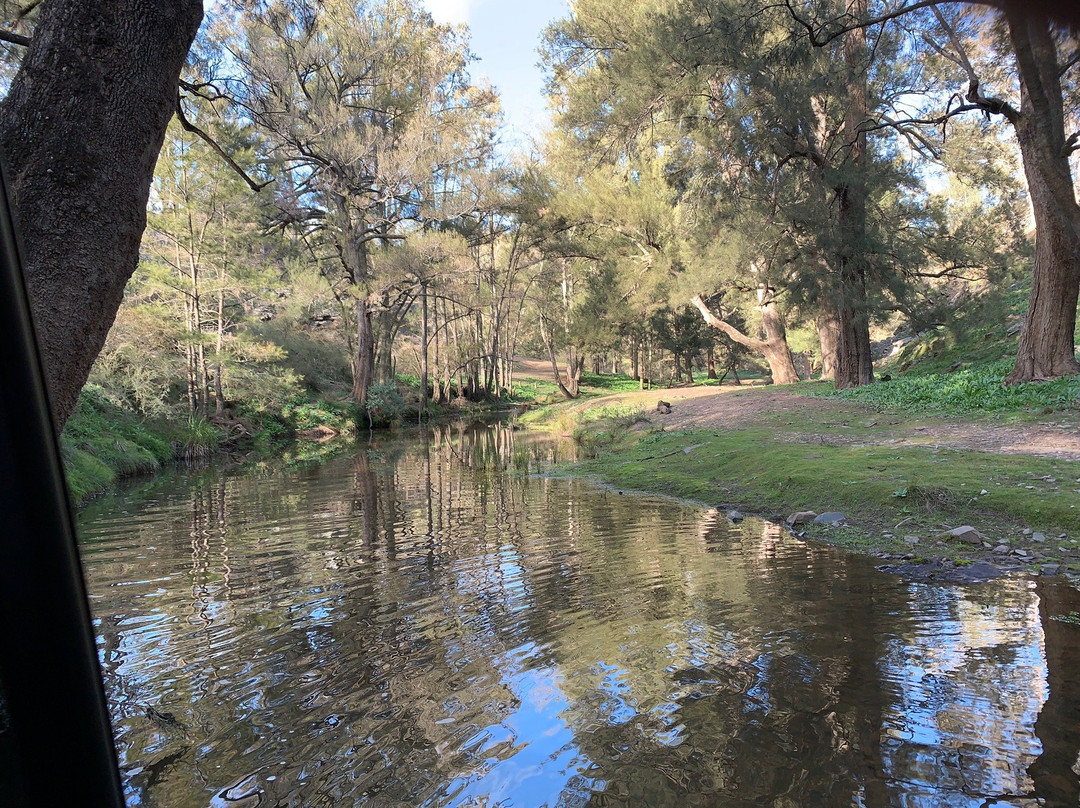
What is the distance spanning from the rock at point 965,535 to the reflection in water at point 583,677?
99 cm

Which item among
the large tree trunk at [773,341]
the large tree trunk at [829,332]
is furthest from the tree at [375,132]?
the large tree trunk at [829,332]

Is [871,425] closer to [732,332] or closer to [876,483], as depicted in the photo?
[876,483]

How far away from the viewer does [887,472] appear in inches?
287

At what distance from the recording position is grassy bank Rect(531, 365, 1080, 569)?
5.59 metres

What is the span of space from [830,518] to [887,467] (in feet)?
5.44

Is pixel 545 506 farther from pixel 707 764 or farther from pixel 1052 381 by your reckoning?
pixel 1052 381

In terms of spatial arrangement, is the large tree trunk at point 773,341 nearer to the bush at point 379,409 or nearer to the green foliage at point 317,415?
the bush at point 379,409

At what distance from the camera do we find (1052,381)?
416 inches

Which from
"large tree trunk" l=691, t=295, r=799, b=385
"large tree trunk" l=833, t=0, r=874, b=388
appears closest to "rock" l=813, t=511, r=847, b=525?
"large tree trunk" l=833, t=0, r=874, b=388

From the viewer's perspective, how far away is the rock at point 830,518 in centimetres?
634

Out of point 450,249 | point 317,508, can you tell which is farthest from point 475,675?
point 450,249

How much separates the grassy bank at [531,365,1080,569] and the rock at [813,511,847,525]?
110 millimetres

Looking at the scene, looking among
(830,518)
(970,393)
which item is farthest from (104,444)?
(970,393)

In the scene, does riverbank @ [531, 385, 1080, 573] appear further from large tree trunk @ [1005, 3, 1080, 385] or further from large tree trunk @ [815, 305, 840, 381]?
large tree trunk @ [815, 305, 840, 381]
